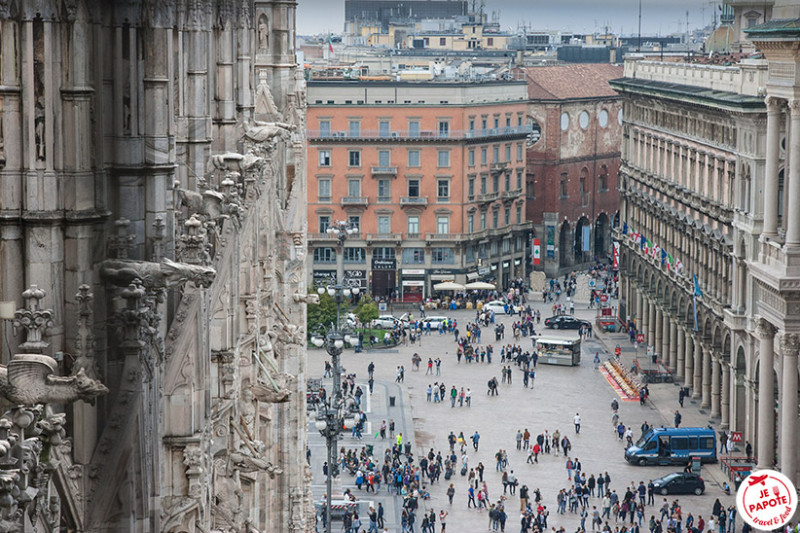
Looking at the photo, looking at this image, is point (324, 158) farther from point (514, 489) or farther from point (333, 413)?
point (333, 413)

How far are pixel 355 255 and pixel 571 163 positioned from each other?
111ft

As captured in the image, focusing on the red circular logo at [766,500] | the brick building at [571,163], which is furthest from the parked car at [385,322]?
the red circular logo at [766,500]

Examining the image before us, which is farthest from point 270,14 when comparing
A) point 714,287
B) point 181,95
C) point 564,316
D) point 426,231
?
point 426,231

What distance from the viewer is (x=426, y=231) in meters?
133

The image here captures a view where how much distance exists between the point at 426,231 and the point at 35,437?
394 ft

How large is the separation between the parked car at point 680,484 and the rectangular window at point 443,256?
5786cm

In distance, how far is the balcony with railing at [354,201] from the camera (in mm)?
131250

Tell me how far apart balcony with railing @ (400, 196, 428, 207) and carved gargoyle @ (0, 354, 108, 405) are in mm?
118272

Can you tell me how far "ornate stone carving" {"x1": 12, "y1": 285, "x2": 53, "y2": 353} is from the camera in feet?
47.2

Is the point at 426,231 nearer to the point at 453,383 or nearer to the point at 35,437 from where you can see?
the point at 453,383

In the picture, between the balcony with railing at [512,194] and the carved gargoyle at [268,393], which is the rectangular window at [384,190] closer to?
the balcony with railing at [512,194]

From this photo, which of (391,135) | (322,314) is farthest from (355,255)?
(322,314)

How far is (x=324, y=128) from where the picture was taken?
13150 cm

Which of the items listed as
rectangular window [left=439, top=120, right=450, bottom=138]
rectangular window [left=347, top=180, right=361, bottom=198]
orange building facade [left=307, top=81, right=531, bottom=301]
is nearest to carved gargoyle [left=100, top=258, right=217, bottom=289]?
orange building facade [left=307, top=81, right=531, bottom=301]
